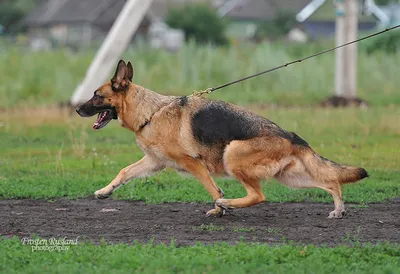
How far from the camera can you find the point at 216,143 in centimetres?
971

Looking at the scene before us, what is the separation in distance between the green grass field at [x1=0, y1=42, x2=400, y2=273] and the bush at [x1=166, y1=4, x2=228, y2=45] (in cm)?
1576

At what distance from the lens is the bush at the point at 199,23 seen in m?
49.8

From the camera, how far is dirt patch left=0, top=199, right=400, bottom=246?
8641 millimetres

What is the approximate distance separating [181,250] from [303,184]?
262 cm

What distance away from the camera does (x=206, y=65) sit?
27.2 m

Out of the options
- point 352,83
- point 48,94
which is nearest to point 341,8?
point 352,83

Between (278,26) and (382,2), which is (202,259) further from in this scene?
Result: (278,26)

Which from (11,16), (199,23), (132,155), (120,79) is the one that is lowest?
(132,155)

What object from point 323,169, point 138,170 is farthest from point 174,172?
point 323,169

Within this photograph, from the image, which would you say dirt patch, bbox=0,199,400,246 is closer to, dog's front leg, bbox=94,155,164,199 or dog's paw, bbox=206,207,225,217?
dog's paw, bbox=206,207,225,217

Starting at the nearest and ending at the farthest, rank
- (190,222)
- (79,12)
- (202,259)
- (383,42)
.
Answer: (202,259), (190,222), (383,42), (79,12)

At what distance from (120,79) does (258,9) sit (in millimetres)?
50846

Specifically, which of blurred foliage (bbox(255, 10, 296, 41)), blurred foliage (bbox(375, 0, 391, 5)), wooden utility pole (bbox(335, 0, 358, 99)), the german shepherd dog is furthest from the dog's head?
blurred foliage (bbox(255, 10, 296, 41))

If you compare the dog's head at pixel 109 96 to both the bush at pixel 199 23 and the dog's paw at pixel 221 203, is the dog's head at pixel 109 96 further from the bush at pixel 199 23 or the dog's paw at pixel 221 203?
the bush at pixel 199 23
